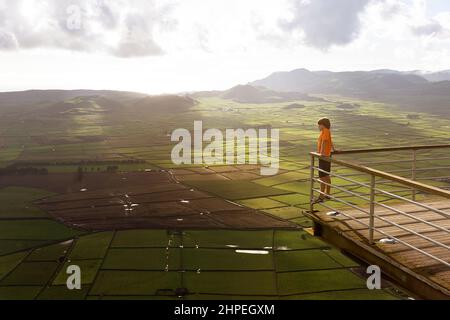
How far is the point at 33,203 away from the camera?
147 ft

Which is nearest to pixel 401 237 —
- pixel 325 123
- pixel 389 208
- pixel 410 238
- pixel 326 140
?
pixel 410 238

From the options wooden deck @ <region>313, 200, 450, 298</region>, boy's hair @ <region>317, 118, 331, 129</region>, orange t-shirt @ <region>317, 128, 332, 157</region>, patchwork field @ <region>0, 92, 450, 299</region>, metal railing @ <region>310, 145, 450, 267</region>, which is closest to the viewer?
metal railing @ <region>310, 145, 450, 267</region>

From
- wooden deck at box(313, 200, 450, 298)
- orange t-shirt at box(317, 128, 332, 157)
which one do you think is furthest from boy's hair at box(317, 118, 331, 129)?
wooden deck at box(313, 200, 450, 298)

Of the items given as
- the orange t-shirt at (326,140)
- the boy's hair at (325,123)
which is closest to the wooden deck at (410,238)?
the orange t-shirt at (326,140)

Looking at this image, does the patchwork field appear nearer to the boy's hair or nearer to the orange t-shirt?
the orange t-shirt

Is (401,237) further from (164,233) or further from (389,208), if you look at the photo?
(164,233)

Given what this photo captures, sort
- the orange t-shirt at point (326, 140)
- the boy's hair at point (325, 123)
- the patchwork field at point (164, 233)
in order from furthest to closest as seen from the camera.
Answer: the patchwork field at point (164, 233)
the boy's hair at point (325, 123)
the orange t-shirt at point (326, 140)

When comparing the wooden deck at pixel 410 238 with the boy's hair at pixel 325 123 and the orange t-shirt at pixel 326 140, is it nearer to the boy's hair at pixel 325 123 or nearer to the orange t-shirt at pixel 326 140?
the orange t-shirt at pixel 326 140

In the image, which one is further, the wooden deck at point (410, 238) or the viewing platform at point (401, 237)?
the wooden deck at point (410, 238)

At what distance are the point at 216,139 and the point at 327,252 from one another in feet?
244

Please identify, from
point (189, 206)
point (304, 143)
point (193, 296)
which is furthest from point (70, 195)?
point (304, 143)

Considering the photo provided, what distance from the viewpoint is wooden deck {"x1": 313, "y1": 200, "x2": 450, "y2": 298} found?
6012 mm

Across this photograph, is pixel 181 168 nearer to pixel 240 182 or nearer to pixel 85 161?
pixel 240 182

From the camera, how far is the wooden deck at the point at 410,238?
6012mm
